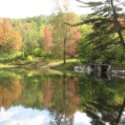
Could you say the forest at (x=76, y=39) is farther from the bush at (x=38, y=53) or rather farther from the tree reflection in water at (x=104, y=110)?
the tree reflection in water at (x=104, y=110)

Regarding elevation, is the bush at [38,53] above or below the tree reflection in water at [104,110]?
below

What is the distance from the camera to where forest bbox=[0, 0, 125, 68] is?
79.8 feet

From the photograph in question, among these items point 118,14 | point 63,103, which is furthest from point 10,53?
point 63,103

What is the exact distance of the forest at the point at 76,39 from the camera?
24312 mm

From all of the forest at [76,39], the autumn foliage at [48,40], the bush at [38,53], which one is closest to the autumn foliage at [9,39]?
the forest at [76,39]

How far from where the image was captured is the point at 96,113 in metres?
15.4

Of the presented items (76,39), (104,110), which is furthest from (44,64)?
(104,110)

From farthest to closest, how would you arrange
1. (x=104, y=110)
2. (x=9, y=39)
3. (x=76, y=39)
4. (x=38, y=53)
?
(x=9, y=39) → (x=38, y=53) → (x=76, y=39) → (x=104, y=110)

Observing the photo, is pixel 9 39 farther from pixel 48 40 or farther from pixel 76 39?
pixel 76 39

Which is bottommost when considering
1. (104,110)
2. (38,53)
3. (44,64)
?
(44,64)

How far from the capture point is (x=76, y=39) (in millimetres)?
62750

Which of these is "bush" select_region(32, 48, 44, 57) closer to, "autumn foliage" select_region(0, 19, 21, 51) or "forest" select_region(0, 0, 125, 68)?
"forest" select_region(0, 0, 125, 68)

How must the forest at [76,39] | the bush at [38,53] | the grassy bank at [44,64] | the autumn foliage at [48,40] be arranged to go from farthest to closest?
the bush at [38,53] < the autumn foliage at [48,40] < the grassy bank at [44,64] < the forest at [76,39]

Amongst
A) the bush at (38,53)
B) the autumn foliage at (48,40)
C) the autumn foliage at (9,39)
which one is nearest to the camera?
the autumn foliage at (48,40)
